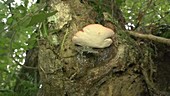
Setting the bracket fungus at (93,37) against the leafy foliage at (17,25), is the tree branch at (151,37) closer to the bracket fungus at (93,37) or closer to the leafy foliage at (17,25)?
the bracket fungus at (93,37)

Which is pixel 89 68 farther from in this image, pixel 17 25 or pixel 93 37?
pixel 17 25

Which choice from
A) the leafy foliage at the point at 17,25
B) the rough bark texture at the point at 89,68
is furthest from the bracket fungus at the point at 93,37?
the leafy foliage at the point at 17,25

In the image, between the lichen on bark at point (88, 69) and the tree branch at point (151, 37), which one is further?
the tree branch at point (151, 37)

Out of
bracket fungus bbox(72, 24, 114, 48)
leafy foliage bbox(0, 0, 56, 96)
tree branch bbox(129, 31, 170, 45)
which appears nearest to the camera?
leafy foliage bbox(0, 0, 56, 96)

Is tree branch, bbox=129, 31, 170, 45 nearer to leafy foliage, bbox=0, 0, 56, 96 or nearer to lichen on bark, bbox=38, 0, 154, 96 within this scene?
lichen on bark, bbox=38, 0, 154, 96

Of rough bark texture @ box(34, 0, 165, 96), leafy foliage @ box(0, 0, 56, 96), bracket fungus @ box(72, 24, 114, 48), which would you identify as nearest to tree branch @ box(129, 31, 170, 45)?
rough bark texture @ box(34, 0, 165, 96)

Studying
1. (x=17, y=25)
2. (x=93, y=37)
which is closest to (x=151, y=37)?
(x=93, y=37)

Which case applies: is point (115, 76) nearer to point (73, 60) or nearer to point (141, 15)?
point (73, 60)

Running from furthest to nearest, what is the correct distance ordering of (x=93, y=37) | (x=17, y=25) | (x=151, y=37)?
1. (x=151, y=37)
2. (x=93, y=37)
3. (x=17, y=25)

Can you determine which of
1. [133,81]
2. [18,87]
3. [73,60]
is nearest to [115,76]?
[133,81]
